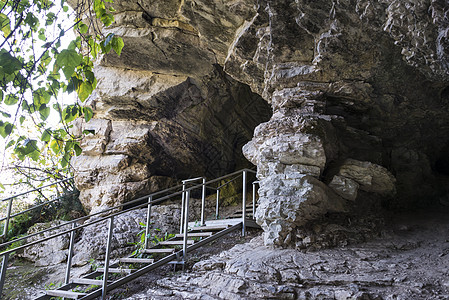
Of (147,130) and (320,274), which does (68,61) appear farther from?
(147,130)

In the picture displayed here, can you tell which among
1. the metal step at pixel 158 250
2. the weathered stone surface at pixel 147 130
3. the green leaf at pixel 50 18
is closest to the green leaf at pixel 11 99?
the green leaf at pixel 50 18

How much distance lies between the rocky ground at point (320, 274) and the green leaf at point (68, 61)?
9.55 feet

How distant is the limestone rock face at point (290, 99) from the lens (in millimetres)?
4484

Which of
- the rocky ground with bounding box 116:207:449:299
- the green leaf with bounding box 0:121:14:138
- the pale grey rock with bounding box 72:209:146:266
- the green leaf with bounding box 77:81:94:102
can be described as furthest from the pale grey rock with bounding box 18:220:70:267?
the green leaf with bounding box 77:81:94:102

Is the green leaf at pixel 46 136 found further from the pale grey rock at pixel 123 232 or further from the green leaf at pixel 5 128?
the pale grey rock at pixel 123 232

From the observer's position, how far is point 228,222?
568 cm

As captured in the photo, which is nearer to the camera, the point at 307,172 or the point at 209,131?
the point at 307,172

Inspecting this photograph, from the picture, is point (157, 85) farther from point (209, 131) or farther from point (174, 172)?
point (174, 172)

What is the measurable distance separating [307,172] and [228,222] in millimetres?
1741

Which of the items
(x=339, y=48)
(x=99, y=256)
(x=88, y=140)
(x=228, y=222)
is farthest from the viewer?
(x=88, y=140)

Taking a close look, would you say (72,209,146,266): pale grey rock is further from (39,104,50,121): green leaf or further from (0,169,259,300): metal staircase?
(39,104,50,121): green leaf

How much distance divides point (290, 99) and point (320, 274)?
8.79ft

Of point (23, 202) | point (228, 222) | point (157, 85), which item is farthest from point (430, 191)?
point (23, 202)

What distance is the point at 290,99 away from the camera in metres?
5.20
